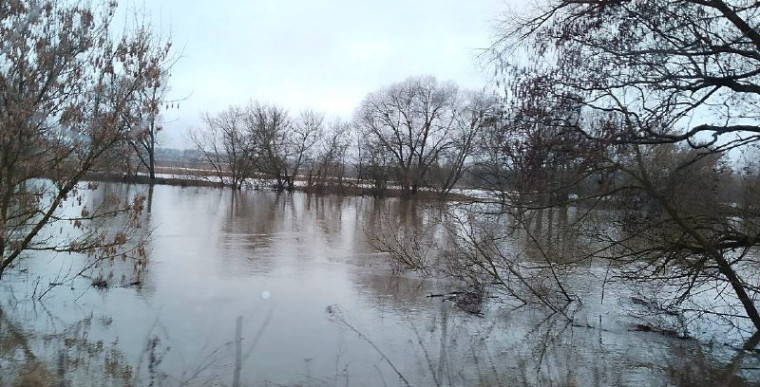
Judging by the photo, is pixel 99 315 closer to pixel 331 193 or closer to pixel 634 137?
pixel 634 137

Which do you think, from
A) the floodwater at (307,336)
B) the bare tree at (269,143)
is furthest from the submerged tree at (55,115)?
the bare tree at (269,143)

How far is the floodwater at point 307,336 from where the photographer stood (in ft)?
20.5

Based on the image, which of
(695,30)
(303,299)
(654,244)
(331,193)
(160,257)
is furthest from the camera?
(331,193)

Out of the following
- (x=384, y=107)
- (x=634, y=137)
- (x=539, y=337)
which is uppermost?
(x=384, y=107)

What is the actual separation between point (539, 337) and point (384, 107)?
51.5 meters

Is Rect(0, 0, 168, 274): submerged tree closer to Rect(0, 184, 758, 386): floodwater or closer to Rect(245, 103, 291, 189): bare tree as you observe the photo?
Rect(0, 184, 758, 386): floodwater

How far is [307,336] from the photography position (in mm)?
7719

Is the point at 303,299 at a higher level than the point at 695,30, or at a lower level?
lower

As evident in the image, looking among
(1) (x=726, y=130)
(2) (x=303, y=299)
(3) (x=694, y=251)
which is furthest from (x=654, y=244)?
(2) (x=303, y=299)

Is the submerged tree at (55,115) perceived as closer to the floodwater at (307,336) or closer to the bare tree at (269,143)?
the floodwater at (307,336)

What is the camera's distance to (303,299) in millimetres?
9812

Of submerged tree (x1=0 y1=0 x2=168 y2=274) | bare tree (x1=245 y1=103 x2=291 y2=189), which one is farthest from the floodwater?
bare tree (x1=245 y1=103 x2=291 y2=189)

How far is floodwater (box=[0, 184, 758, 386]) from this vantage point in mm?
6246

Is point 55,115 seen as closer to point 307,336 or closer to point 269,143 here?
point 307,336
